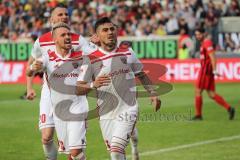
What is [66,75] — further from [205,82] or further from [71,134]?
[205,82]

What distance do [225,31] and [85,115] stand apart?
25863mm

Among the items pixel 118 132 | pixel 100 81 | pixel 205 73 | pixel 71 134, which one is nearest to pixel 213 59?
pixel 205 73

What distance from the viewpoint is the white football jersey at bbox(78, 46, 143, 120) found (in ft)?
39.8

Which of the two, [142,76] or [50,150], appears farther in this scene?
[50,150]

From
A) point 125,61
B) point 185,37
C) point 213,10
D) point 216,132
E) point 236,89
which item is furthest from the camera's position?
point 213,10

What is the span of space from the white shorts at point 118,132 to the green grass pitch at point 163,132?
3365 millimetres

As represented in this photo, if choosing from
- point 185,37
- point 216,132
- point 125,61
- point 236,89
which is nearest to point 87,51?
point 125,61

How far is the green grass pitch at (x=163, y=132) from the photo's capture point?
1592 cm

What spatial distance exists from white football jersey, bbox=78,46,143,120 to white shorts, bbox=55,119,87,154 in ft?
1.32

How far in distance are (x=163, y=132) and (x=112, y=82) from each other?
293 inches

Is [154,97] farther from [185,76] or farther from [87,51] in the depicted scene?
[185,76]

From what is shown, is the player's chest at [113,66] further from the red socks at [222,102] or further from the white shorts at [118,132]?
the red socks at [222,102]

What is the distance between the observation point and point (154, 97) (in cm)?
1242

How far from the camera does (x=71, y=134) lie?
484 inches
